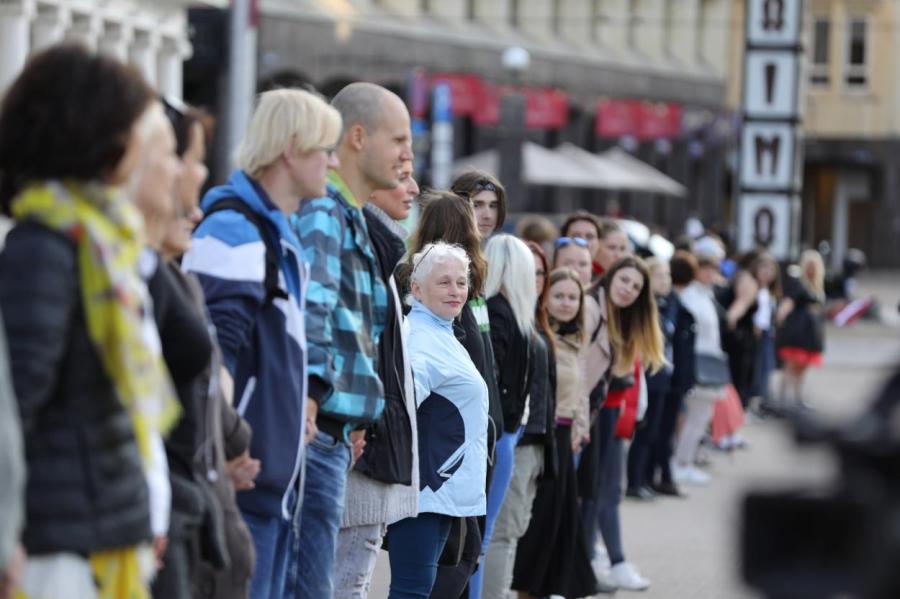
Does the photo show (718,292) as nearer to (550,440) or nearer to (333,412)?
(550,440)

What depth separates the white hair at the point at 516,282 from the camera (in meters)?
8.80

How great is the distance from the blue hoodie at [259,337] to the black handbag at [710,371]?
10.3m

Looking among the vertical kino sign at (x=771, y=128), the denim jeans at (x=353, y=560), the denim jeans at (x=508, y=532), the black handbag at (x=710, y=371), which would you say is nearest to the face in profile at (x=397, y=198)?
the denim jeans at (x=353, y=560)

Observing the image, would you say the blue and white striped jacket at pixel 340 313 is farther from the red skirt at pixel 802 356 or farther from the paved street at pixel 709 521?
the red skirt at pixel 802 356

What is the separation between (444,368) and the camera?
24.8ft

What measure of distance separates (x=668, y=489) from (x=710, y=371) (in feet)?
4.59

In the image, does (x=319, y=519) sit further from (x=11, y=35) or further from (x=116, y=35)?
(x=116, y=35)

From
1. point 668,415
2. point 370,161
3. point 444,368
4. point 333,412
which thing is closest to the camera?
point 333,412

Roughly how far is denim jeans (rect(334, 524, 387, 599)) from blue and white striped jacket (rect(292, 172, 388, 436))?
23.3 inches

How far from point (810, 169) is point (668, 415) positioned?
5488 centimetres

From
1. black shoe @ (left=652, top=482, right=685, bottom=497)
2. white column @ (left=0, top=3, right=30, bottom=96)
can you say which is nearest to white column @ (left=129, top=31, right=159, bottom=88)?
white column @ (left=0, top=3, right=30, bottom=96)

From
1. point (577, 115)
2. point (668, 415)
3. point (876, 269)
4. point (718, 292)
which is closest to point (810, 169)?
point (876, 269)

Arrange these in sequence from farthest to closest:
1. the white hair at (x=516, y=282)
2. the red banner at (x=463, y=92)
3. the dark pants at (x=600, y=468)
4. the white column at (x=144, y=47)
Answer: the red banner at (x=463, y=92) < the white column at (x=144, y=47) < the dark pants at (x=600, y=468) < the white hair at (x=516, y=282)

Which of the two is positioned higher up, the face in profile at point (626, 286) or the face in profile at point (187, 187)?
the face in profile at point (187, 187)
